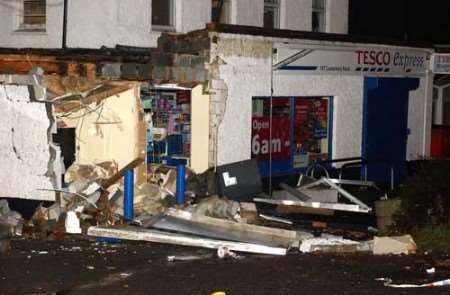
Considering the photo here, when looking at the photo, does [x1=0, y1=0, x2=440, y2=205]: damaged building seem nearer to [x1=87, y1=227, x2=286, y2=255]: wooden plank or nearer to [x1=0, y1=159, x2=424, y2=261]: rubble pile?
[x1=0, y1=159, x2=424, y2=261]: rubble pile

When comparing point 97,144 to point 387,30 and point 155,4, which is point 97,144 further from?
point 387,30

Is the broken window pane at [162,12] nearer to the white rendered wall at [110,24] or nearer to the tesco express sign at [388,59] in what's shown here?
the white rendered wall at [110,24]

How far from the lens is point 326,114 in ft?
60.9

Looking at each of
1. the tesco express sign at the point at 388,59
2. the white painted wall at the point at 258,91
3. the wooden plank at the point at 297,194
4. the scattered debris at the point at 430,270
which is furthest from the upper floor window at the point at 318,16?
the scattered debris at the point at 430,270

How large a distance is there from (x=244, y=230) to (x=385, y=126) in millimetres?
7948

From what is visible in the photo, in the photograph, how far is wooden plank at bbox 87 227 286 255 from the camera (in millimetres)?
12031

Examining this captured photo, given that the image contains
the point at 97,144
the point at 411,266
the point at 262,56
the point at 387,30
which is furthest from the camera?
the point at 387,30

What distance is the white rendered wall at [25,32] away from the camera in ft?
52.6

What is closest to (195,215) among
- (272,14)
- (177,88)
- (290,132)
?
(177,88)

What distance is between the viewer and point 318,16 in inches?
783

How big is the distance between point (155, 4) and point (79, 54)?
2.03 m

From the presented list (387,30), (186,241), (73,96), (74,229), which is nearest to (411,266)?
(186,241)

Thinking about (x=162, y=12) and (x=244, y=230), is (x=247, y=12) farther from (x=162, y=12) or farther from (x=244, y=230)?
(x=244, y=230)

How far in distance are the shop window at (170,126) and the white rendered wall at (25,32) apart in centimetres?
225
